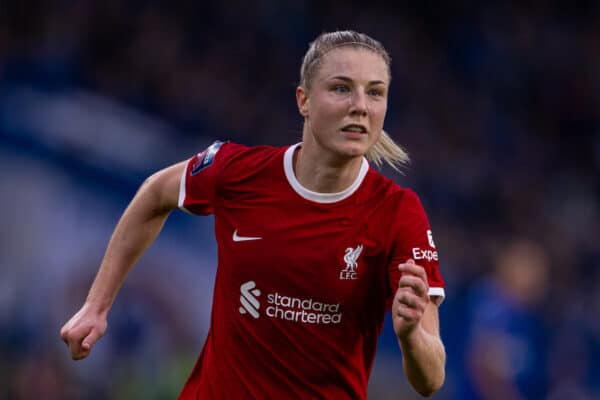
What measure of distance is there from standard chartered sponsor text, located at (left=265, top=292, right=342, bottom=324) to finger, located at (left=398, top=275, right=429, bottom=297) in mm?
668

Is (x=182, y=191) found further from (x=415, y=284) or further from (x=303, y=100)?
(x=415, y=284)

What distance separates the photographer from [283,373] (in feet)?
12.8

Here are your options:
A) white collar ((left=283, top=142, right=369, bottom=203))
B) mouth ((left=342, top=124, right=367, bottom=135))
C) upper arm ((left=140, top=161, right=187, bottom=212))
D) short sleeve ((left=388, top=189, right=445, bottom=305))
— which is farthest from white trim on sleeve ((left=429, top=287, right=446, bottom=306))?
upper arm ((left=140, top=161, right=187, bottom=212))

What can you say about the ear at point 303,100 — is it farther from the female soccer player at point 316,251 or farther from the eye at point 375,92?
the eye at point 375,92

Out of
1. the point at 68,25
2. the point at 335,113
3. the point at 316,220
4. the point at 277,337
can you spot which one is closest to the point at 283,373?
the point at 277,337

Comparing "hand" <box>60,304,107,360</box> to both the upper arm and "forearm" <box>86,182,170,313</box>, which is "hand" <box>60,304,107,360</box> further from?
the upper arm

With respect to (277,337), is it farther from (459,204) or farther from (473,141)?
(473,141)

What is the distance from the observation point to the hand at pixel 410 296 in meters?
3.26

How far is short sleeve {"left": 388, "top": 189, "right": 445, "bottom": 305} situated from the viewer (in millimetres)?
3779

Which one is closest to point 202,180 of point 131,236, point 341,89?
point 131,236

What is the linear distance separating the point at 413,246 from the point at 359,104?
1.90 feet

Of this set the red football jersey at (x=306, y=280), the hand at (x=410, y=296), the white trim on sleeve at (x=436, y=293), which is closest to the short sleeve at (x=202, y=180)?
the red football jersey at (x=306, y=280)

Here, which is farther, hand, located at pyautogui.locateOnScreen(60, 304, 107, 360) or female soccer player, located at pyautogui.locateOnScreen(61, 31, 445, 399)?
hand, located at pyautogui.locateOnScreen(60, 304, 107, 360)

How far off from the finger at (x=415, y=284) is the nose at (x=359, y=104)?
84 centimetres
